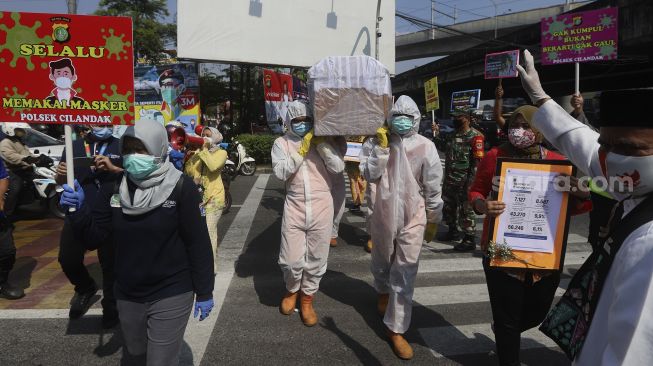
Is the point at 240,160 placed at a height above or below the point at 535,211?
above

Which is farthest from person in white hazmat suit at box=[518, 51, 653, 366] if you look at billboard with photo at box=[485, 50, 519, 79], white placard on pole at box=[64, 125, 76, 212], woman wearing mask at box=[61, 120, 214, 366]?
billboard with photo at box=[485, 50, 519, 79]

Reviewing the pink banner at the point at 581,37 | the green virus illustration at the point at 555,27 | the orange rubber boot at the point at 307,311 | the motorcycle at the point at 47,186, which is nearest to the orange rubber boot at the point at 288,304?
the orange rubber boot at the point at 307,311

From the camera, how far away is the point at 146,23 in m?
26.3

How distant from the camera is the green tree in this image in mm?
25703

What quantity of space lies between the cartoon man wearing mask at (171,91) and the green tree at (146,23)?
10.3 m

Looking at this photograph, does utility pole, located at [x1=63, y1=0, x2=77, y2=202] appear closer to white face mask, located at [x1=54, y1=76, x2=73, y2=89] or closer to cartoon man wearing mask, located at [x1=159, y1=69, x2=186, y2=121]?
white face mask, located at [x1=54, y1=76, x2=73, y2=89]

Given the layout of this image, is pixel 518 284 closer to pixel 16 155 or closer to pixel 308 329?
pixel 308 329

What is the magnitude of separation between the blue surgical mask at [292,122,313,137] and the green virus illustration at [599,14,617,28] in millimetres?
5894

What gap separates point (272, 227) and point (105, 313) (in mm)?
3963

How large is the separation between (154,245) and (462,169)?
5.04m

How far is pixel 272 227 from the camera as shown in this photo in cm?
773

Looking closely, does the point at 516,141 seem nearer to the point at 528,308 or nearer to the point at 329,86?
the point at 528,308

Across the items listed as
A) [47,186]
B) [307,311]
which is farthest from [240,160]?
[307,311]

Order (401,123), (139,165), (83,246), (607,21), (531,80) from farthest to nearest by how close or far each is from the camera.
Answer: (607,21)
(83,246)
(401,123)
(139,165)
(531,80)
